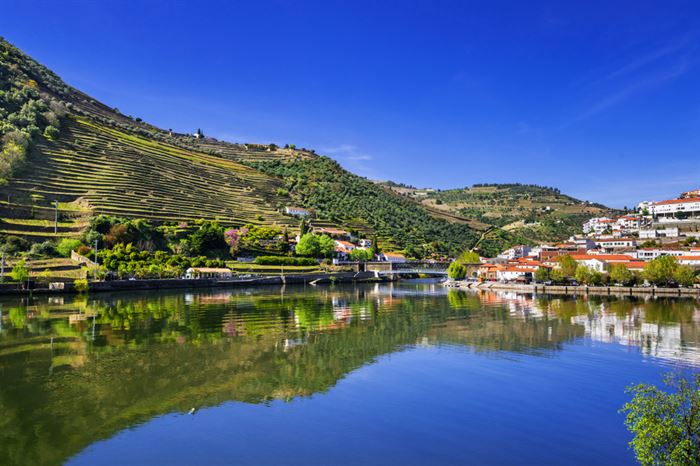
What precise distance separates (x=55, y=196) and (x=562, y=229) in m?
172

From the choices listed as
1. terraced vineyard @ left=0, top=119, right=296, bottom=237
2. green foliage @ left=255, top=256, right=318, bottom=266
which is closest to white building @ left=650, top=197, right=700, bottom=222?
green foliage @ left=255, top=256, right=318, bottom=266

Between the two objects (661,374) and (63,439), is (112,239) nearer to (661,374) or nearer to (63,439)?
(63,439)

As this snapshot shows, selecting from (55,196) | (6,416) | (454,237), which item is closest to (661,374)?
(6,416)

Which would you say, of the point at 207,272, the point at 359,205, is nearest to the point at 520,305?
the point at 207,272

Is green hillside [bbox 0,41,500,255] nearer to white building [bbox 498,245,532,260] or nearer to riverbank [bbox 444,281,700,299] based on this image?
white building [bbox 498,245,532,260]

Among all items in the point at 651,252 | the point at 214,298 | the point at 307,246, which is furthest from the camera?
the point at 307,246

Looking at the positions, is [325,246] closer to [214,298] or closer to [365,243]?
[365,243]

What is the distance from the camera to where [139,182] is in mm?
97938

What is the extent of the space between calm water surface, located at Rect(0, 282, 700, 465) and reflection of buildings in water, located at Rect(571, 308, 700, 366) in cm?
20

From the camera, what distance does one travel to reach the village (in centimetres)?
8519

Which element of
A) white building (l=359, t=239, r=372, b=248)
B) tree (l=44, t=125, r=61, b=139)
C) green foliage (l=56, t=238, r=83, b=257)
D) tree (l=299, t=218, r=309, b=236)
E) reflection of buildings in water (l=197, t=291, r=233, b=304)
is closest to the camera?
reflection of buildings in water (l=197, t=291, r=233, b=304)

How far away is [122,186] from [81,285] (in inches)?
1445

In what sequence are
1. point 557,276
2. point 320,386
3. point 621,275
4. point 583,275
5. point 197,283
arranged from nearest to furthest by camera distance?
point 320,386 < point 197,283 < point 621,275 < point 583,275 < point 557,276

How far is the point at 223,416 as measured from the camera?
60.5 feet
